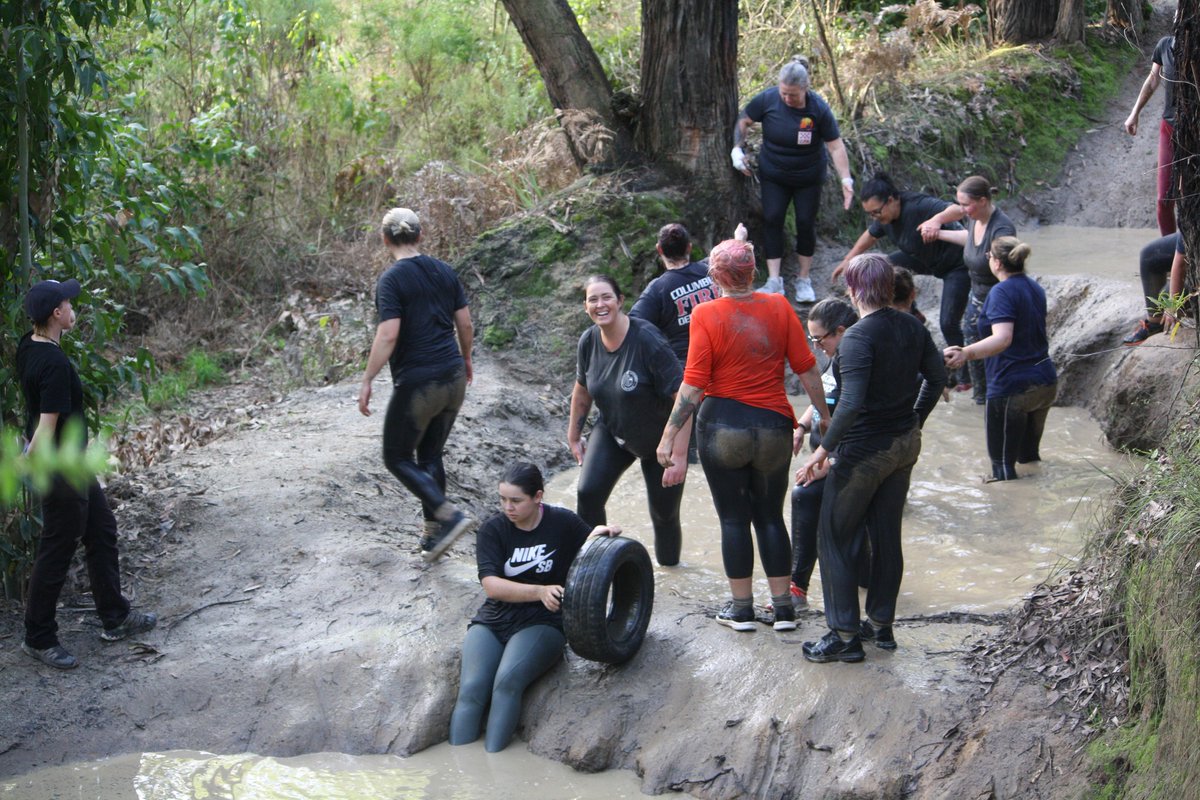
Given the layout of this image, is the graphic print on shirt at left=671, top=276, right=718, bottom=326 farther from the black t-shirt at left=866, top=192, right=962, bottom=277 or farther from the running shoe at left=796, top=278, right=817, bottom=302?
the running shoe at left=796, top=278, right=817, bottom=302

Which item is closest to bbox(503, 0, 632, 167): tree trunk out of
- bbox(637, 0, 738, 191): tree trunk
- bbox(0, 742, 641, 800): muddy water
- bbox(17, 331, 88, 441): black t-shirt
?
bbox(637, 0, 738, 191): tree trunk

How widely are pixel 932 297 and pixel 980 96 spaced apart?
432 centimetres

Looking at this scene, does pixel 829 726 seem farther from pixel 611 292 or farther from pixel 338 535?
pixel 338 535

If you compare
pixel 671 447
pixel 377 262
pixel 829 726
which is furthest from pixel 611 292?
pixel 377 262

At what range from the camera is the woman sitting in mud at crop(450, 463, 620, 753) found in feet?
18.7

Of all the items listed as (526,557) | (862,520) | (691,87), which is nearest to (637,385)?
(526,557)

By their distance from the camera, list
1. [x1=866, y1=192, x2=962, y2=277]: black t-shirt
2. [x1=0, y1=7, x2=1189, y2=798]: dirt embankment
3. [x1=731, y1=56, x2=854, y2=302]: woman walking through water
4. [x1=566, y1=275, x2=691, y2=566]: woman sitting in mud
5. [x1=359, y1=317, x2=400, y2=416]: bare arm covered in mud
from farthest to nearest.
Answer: [x1=731, y1=56, x2=854, y2=302]: woman walking through water < [x1=866, y1=192, x2=962, y2=277]: black t-shirt < [x1=359, y1=317, x2=400, y2=416]: bare arm covered in mud < [x1=566, y1=275, x2=691, y2=566]: woman sitting in mud < [x1=0, y1=7, x2=1189, y2=798]: dirt embankment

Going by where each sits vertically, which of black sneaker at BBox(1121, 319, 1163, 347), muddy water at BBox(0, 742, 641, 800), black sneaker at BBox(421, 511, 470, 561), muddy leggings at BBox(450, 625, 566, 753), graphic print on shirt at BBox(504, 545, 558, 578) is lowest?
muddy water at BBox(0, 742, 641, 800)

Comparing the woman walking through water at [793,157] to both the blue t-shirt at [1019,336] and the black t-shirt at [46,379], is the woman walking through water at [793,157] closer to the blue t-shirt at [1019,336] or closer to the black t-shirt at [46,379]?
the blue t-shirt at [1019,336]

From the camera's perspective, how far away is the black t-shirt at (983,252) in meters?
8.58

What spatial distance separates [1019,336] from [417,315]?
419 cm

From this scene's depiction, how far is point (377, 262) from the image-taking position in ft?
44.6

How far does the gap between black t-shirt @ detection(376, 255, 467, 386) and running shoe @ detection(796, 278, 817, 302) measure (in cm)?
558

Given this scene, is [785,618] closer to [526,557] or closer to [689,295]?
[526,557]
